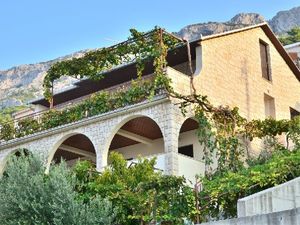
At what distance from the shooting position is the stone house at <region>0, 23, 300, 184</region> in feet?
68.8

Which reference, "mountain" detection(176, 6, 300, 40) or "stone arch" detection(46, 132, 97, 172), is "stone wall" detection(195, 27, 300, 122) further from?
"mountain" detection(176, 6, 300, 40)

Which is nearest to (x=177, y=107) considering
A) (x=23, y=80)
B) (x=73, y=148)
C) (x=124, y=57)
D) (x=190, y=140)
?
(x=190, y=140)

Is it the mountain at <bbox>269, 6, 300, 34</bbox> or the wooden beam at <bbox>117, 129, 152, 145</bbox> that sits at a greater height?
the mountain at <bbox>269, 6, 300, 34</bbox>

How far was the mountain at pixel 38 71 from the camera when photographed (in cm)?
11036

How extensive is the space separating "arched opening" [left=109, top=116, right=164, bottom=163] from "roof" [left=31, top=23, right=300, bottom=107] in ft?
10.0

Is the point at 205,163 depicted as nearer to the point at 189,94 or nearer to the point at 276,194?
the point at 189,94

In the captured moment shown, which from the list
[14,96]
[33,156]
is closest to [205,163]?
[33,156]

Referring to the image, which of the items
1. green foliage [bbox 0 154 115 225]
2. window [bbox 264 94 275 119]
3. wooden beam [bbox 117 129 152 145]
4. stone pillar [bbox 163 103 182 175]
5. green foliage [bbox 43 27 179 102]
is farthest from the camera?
window [bbox 264 94 275 119]

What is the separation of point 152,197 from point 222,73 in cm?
1026

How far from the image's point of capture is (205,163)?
20516mm

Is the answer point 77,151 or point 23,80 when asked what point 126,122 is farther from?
point 23,80

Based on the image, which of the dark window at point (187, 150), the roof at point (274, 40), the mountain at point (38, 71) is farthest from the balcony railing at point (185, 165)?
the mountain at point (38, 71)

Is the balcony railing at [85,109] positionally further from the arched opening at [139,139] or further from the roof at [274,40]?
the roof at [274,40]

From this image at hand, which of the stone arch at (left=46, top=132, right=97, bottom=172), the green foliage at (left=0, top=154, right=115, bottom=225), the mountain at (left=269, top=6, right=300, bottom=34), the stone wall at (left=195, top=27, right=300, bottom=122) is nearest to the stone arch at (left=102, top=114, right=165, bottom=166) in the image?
the stone arch at (left=46, top=132, right=97, bottom=172)
